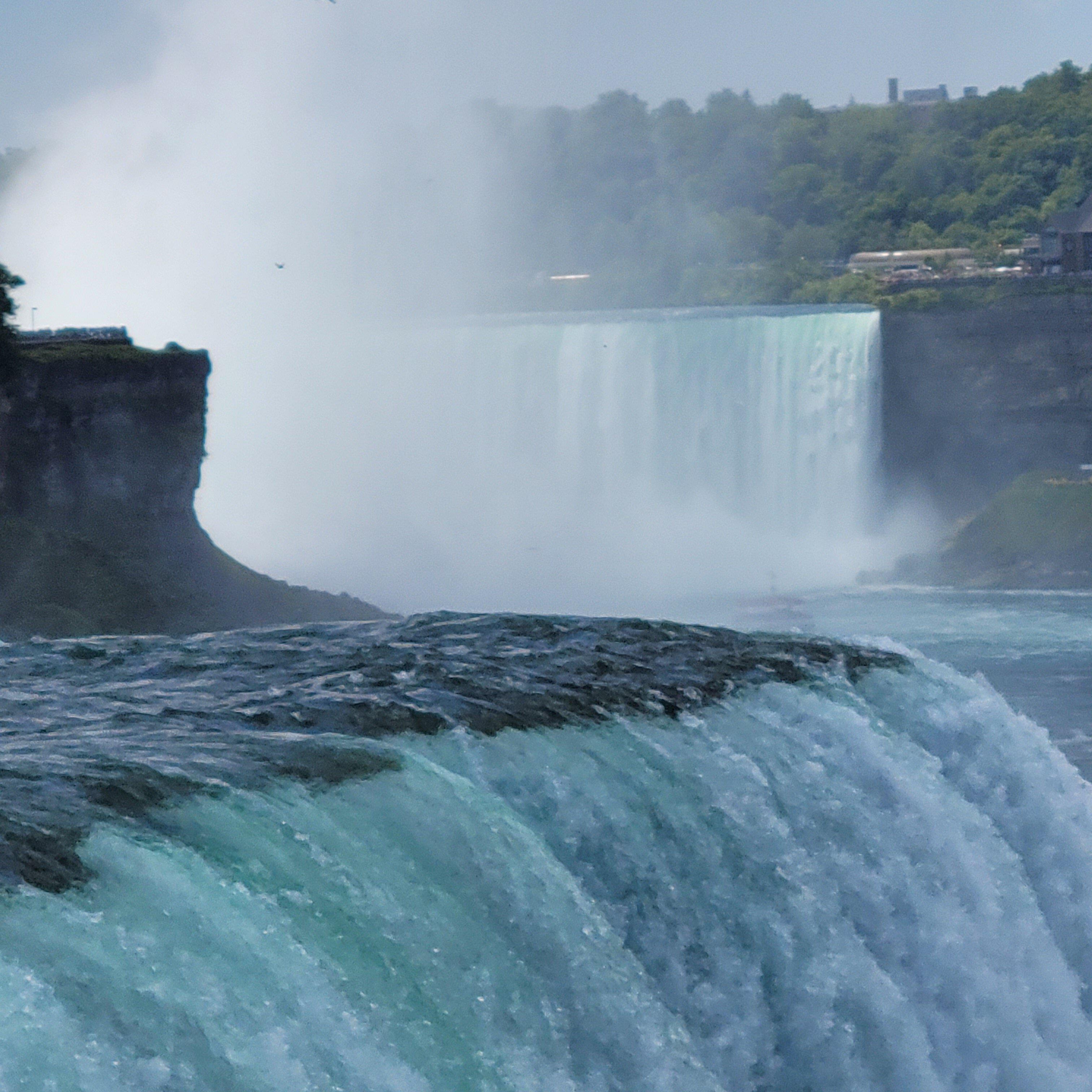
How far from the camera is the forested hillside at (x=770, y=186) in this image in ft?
303

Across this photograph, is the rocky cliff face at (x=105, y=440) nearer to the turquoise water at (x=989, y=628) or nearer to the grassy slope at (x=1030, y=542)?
the turquoise water at (x=989, y=628)

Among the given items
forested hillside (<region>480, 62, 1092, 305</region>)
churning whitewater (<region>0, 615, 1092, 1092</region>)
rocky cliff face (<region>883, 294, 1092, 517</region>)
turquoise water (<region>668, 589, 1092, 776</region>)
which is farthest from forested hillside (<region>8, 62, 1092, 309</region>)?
churning whitewater (<region>0, 615, 1092, 1092</region>)

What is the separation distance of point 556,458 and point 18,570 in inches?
1086

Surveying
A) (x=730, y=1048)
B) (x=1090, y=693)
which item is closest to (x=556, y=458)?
(x=1090, y=693)

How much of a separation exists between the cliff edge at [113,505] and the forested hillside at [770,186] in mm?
47586

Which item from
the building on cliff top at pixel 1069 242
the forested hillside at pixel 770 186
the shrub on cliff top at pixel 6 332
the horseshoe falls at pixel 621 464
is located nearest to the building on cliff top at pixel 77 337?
the shrub on cliff top at pixel 6 332

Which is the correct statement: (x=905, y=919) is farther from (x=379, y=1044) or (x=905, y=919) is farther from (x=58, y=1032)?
(x=58, y=1032)

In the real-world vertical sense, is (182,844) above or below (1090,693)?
above

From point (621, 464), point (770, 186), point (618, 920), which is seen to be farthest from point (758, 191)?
point (618, 920)

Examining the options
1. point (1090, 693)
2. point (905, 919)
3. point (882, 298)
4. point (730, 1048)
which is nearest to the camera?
point (730, 1048)

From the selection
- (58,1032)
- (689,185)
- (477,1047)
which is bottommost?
(477,1047)

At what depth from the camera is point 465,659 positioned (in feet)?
45.5

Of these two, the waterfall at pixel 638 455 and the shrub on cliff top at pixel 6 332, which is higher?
the shrub on cliff top at pixel 6 332

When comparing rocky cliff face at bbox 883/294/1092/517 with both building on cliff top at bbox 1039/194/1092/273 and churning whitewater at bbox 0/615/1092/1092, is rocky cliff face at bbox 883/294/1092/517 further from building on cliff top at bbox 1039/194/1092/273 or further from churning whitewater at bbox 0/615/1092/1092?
churning whitewater at bbox 0/615/1092/1092
